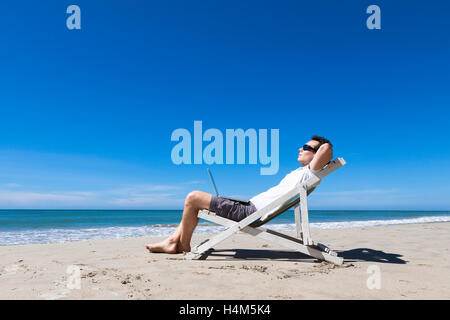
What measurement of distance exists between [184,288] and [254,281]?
0.68 meters

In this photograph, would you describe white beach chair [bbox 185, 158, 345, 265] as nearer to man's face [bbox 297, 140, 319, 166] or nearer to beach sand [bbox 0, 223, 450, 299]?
beach sand [bbox 0, 223, 450, 299]

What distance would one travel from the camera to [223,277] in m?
2.93

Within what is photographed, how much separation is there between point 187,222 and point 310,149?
1979mm


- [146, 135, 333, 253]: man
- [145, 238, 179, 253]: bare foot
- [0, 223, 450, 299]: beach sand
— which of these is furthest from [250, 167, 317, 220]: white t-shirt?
[145, 238, 179, 253]: bare foot

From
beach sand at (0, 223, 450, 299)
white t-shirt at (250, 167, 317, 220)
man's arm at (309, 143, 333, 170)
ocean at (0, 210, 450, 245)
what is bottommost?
ocean at (0, 210, 450, 245)

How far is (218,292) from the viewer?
245 cm

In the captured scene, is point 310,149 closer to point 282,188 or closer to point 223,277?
point 282,188

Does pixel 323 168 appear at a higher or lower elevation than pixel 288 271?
higher

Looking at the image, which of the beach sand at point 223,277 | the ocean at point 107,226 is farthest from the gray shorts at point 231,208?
the ocean at point 107,226

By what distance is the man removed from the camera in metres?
3.78
